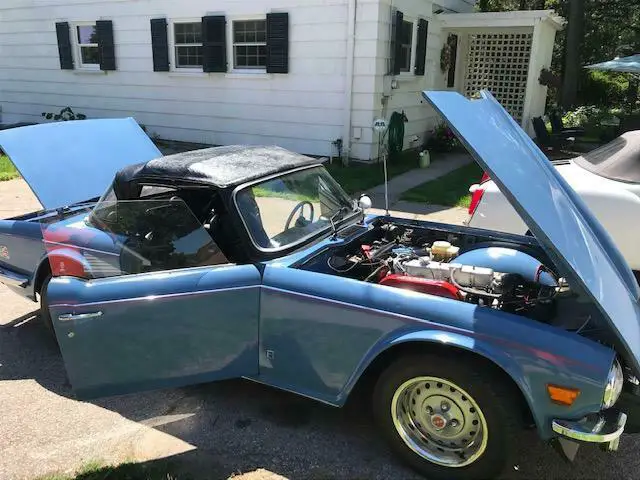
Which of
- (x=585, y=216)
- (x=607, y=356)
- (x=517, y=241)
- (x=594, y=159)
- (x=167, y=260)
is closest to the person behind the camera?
(x=607, y=356)

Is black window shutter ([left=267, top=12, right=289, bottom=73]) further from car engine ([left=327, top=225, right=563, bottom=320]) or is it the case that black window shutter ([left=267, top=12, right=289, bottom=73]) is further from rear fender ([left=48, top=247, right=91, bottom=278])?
rear fender ([left=48, top=247, right=91, bottom=278])

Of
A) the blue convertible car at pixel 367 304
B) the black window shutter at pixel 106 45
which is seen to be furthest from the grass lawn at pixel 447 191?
the black window shutter at pixel 106 45

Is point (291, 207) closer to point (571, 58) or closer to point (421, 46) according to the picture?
point (421, 46)

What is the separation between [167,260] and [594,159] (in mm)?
4112

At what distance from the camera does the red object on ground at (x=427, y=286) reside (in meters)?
2.80

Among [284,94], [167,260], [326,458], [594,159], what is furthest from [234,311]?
[284,94]

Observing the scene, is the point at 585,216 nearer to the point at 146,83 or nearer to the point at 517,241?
the point at 517,241

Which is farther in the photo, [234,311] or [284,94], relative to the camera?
[284,94]

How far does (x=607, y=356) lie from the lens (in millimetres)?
2264

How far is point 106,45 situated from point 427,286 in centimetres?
1245

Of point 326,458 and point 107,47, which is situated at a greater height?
point 107,47

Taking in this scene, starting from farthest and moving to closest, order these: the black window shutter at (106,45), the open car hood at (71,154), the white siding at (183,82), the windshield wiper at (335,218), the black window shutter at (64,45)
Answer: the black window shutter at (64,45) < the black window shutter at (106,45) < the white siding at (183,82) < the open car hood at (71,154) < the windshield wiper at (335,218)

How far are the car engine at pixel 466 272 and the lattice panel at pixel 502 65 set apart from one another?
12269 millimetres

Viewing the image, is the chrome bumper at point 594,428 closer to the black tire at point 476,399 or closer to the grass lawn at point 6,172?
the black tire at point 476,399
